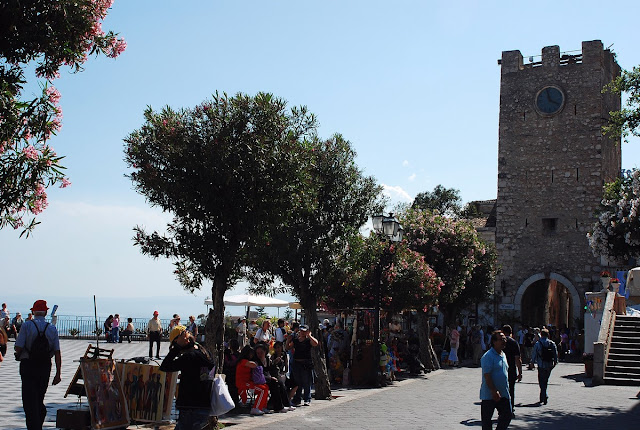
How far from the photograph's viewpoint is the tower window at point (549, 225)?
4234 centimetres

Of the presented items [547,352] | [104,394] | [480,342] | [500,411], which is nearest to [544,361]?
[547,352]

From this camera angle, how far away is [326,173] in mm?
17000

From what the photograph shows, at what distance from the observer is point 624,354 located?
72.8 ft

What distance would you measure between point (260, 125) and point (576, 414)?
8581 millimetres

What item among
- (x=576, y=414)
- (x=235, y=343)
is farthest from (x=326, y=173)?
(x=576, y=414)

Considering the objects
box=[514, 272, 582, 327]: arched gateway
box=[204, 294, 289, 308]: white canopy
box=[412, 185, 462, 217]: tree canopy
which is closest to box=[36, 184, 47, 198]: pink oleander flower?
box=[204, 294, 289, 308]: white canopy

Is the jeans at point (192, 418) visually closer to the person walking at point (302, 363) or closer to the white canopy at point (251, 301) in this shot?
the person walking at point (302, 363)

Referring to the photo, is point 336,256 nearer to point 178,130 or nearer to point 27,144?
point 178,130

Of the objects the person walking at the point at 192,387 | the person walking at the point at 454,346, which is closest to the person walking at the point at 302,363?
the person walking at the point at 192,387

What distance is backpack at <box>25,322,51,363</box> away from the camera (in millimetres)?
9555

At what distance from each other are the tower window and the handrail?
17.5 m

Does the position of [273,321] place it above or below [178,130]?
below

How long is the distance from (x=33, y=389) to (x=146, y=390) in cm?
192

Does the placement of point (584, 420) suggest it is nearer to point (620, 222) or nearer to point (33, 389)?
point (620, 222)
